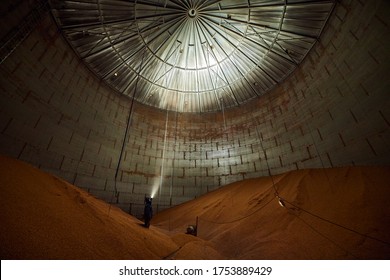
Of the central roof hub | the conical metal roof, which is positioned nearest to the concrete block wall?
the conical metal roof

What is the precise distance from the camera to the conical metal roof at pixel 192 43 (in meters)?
10.0

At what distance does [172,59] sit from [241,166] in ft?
29.7

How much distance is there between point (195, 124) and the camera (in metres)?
15.4

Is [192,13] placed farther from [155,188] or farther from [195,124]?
[155,188]

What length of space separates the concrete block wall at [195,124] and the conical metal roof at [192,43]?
844 mm

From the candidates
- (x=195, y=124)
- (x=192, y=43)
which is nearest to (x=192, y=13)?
(x=192, y=43)

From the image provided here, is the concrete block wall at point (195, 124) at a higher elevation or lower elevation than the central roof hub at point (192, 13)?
lower

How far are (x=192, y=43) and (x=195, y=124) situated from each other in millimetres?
6016

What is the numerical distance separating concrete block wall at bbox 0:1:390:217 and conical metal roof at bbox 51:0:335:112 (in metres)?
0.84

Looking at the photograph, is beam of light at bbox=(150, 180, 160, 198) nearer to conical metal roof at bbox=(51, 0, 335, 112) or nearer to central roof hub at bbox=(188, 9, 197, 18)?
conical metal roof at bbox=(51, 0, 335, 112)

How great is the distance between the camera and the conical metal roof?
394 inches

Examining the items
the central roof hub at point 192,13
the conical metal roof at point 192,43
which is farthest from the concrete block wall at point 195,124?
the central roof hub at point 192,13

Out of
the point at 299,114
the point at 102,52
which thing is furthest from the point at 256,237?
the point at 102,52

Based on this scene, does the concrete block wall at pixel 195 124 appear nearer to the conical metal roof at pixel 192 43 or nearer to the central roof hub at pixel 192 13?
the conical metal roof at pixel 192 43
